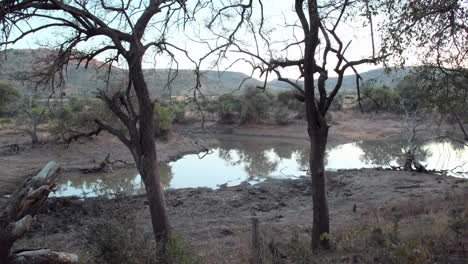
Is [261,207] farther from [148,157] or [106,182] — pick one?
[106,182]

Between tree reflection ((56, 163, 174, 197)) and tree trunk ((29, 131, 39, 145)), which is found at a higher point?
tree trunk ((29, 131, 39, 145))

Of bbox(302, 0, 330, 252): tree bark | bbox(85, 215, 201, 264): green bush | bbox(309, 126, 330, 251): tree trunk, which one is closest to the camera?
bbox(85, 215, 201, 264): green bush

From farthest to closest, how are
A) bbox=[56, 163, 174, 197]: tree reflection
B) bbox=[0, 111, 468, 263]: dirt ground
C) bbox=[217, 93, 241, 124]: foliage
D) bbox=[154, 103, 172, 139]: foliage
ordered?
bbox=[217, 93, 241, 124]: foliage
bbox=[154, 103, 172, 139]: foliage
bbox=[56, 163, 174, 197]: tree reflection
bbox=[0, 111, 468, 263]: dirt ground

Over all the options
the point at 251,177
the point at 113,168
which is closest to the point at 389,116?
the point at 251,177

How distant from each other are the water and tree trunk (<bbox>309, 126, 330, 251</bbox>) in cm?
597

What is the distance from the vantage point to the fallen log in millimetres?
3312

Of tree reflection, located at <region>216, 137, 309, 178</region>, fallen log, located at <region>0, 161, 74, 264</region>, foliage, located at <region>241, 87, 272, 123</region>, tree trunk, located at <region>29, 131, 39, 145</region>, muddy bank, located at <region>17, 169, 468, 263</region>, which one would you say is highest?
foliage, located at <region>241, 87, 272, 123</region>

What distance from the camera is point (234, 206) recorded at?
1082cm

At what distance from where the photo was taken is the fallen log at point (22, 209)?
331 cm

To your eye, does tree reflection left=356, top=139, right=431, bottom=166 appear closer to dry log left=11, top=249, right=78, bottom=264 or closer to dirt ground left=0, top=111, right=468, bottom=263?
dirt ground left=0, top=111, right=468, bottom=263

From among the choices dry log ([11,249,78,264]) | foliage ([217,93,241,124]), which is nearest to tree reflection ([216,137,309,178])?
foliage ([217,93,241,124])

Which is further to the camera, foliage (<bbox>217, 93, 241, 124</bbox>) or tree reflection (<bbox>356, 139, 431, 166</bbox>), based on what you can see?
foliage (<bbox>217, 93, 241, 124</bbox>)

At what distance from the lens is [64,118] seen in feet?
70.9

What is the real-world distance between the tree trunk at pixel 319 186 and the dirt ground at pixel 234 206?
86cm
